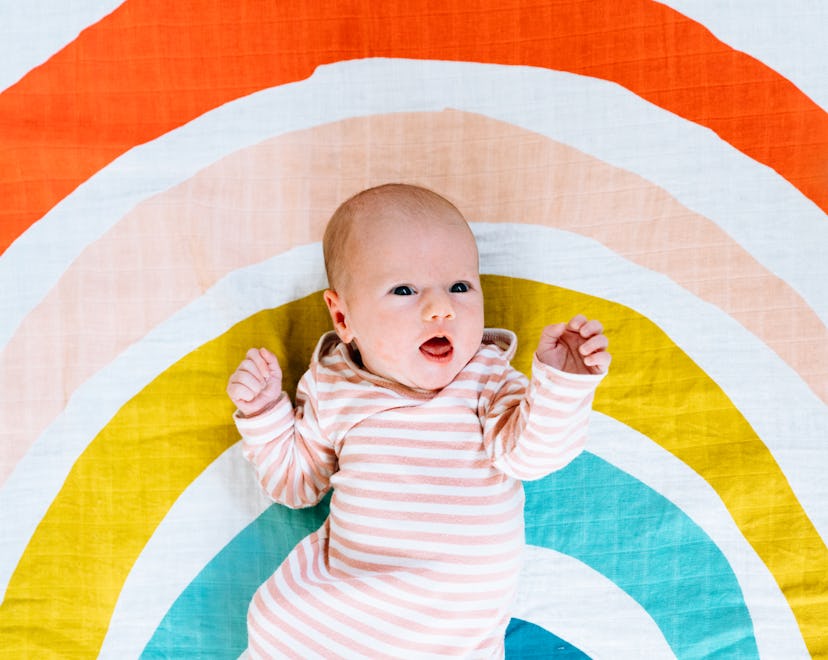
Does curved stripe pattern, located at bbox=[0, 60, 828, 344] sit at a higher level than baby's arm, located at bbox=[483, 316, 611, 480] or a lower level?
higher

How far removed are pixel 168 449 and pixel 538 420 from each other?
0.52 meters

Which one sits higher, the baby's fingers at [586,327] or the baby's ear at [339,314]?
the baby's ear at [339,314]

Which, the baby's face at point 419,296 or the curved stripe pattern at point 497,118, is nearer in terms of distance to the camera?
the baby's face at point 419,296

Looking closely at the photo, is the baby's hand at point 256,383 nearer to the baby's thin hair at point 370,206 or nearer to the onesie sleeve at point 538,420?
the baby's thin hair at point 370,206

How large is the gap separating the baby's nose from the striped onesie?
3.7 inches

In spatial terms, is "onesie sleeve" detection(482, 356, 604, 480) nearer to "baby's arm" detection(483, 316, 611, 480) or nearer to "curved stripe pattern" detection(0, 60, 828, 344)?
"baby's arm" detection(483, 316, 611, 480)

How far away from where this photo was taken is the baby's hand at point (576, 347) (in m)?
1.00

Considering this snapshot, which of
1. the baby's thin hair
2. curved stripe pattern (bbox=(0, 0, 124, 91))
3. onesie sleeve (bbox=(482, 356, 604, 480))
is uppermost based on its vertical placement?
curved stripe pattern (bbox=(0, 0, 124, 91))

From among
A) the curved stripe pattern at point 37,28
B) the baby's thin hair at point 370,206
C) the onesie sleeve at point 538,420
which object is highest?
the curved stripe pattern at point 37,28

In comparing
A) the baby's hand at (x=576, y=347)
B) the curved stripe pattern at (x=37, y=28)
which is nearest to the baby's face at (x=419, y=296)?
the baby's hand at (x=576, y=347)

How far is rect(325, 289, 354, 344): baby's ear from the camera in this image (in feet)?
3.81

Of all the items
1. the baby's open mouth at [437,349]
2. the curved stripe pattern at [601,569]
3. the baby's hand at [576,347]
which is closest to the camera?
the baby's hand at [576,347]

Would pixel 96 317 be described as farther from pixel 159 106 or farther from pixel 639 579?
pixel 639 579

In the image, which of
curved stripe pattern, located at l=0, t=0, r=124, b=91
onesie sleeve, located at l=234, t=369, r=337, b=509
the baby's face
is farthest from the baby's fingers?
curved stripe pattern, located at l=0, t=0, r=124, b=91
